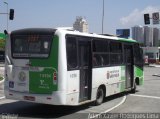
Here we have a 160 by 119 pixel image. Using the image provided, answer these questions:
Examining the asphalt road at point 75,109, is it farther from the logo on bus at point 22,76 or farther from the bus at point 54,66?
the logo on bus at point 22,76

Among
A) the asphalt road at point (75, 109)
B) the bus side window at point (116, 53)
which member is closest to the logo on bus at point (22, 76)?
the asphalt road at point (75, 109)

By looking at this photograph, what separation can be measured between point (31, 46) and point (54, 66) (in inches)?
46.4

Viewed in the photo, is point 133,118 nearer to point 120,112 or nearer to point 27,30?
point 120,112

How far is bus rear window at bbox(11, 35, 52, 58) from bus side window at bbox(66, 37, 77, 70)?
26.0 inches

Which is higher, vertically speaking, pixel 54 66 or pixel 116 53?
pixel 116 53

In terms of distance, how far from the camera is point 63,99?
10.8 metres

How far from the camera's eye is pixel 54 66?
1091 centimetres

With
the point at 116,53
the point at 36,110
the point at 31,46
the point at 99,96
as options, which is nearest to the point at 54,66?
the point at 31,46

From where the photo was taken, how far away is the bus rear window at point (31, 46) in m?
11.2

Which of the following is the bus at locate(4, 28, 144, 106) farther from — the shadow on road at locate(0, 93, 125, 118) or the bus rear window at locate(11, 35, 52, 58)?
the shadow on road at locate(0, 93, 125, 118)

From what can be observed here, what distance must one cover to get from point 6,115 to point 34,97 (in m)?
1.01

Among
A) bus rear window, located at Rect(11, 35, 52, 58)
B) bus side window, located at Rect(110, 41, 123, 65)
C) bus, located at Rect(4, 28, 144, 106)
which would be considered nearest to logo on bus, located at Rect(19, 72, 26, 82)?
bus, located at Rect(4, 28, 144, 106)

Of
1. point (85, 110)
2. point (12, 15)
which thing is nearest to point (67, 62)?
point (85, 110)

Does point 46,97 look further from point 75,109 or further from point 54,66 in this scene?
point 75,109
